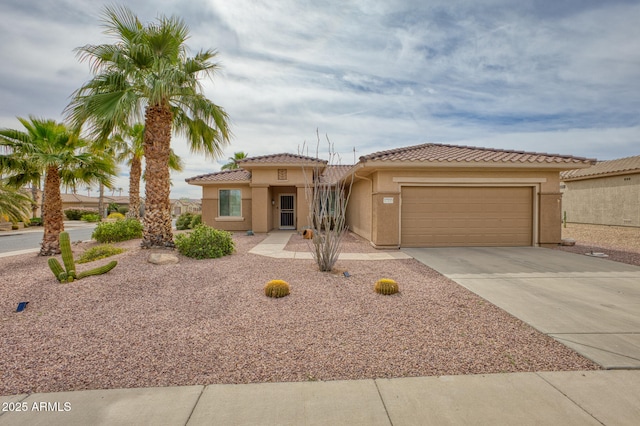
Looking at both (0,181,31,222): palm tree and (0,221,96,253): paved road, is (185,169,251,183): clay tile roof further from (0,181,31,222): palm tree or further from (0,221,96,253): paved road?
(0,181,31,222): palm tree

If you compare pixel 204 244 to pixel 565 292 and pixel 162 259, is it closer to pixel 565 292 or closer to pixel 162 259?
pixel 162 259

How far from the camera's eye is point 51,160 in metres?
9.73

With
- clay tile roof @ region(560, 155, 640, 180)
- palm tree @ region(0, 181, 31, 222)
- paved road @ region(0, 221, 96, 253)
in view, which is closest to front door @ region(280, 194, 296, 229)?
paved road @ region(0, 221, 96, 253)

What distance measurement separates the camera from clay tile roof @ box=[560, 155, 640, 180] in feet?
52.5

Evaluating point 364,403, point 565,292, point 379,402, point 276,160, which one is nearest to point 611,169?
→ point 565,292

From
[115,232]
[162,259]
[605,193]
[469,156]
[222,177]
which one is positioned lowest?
[162,259]

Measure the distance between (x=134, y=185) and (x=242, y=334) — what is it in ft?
65.8

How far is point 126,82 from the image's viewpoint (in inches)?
368

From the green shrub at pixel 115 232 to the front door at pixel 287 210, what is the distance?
26.9 ft

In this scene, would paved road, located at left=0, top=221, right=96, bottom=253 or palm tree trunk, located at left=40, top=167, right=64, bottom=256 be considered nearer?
palm tree trunk, located at left=40, top=167, right=64, bottom=256

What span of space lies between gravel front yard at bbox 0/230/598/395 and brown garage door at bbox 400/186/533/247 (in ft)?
16.3

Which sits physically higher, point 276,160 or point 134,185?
point 276,160

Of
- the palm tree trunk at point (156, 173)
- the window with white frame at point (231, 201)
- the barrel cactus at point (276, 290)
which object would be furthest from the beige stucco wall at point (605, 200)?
the palm tree trunk at point (156, 173)

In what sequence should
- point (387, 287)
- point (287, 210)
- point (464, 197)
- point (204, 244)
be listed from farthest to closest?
point (287, 210) < point (464, 197) < point (204, 244) < point (387, 287)
